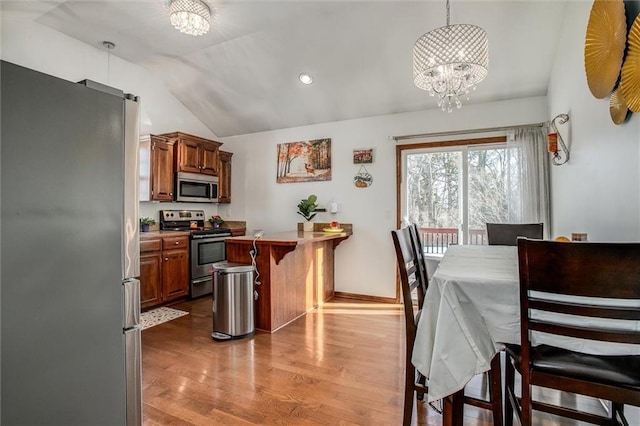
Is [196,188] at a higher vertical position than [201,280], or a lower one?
higher

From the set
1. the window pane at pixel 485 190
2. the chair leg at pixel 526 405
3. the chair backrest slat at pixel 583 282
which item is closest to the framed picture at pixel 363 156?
the window pane at pixel 485 190

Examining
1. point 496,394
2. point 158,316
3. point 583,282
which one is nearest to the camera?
point 583,282

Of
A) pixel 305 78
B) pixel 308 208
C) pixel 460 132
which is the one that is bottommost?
pixel 308 208

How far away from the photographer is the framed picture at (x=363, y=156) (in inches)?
172

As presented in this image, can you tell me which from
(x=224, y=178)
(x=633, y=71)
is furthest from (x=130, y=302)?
(x=224, y=178)

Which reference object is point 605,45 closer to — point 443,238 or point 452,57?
point 452,57

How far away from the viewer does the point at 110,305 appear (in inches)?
47.4

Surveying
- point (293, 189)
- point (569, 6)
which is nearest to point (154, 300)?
point (293, 189)

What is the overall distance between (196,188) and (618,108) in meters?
4.63

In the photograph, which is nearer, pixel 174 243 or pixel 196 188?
pixel 174 243

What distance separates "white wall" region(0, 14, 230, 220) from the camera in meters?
3.14

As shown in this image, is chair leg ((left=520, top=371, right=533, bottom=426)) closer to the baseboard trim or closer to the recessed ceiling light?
the baseboard trim

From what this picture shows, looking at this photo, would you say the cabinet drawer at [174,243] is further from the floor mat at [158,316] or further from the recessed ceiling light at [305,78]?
the recessed ceiling light at [305,78]

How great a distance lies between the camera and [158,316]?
3648mm
